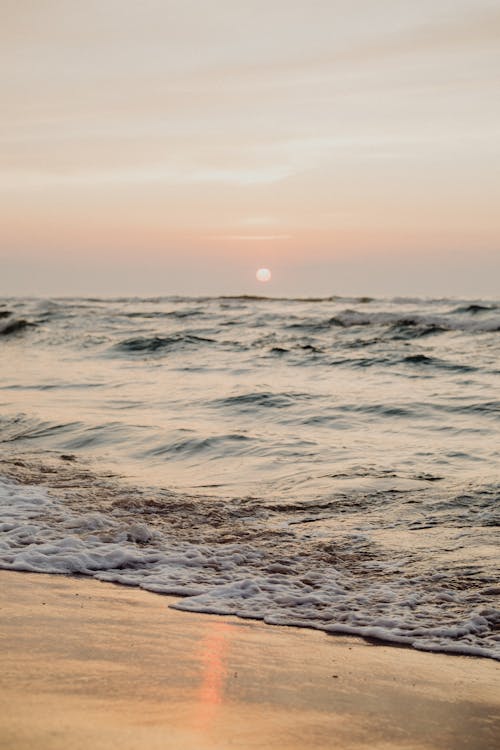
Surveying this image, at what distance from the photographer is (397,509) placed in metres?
6.55

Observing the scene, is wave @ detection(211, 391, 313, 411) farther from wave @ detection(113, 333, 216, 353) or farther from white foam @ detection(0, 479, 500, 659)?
wave @ detection(113, 333, 216, 353)

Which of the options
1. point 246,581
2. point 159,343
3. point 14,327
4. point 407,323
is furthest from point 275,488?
point 14,327

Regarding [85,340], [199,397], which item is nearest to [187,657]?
[199,397]

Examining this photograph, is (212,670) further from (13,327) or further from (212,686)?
(13,327)

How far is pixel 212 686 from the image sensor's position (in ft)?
10.7

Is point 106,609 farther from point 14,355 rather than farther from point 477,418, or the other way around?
point 14,355

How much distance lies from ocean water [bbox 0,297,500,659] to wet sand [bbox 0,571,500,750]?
349 millimetres

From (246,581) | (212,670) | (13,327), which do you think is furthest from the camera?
(13,327)

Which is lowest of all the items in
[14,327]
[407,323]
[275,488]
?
[275,488]

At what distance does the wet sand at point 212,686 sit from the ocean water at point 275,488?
35cm

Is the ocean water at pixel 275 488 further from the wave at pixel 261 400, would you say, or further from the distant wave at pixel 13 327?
the distant wave at pixel 13 327

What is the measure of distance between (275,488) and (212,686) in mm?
4121

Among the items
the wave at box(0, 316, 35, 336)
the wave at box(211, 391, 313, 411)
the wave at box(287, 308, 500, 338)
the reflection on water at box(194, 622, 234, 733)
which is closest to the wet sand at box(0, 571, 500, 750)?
the reflection on water at box(194, 622, 234, 733)

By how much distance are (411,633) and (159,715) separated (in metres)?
1.65
